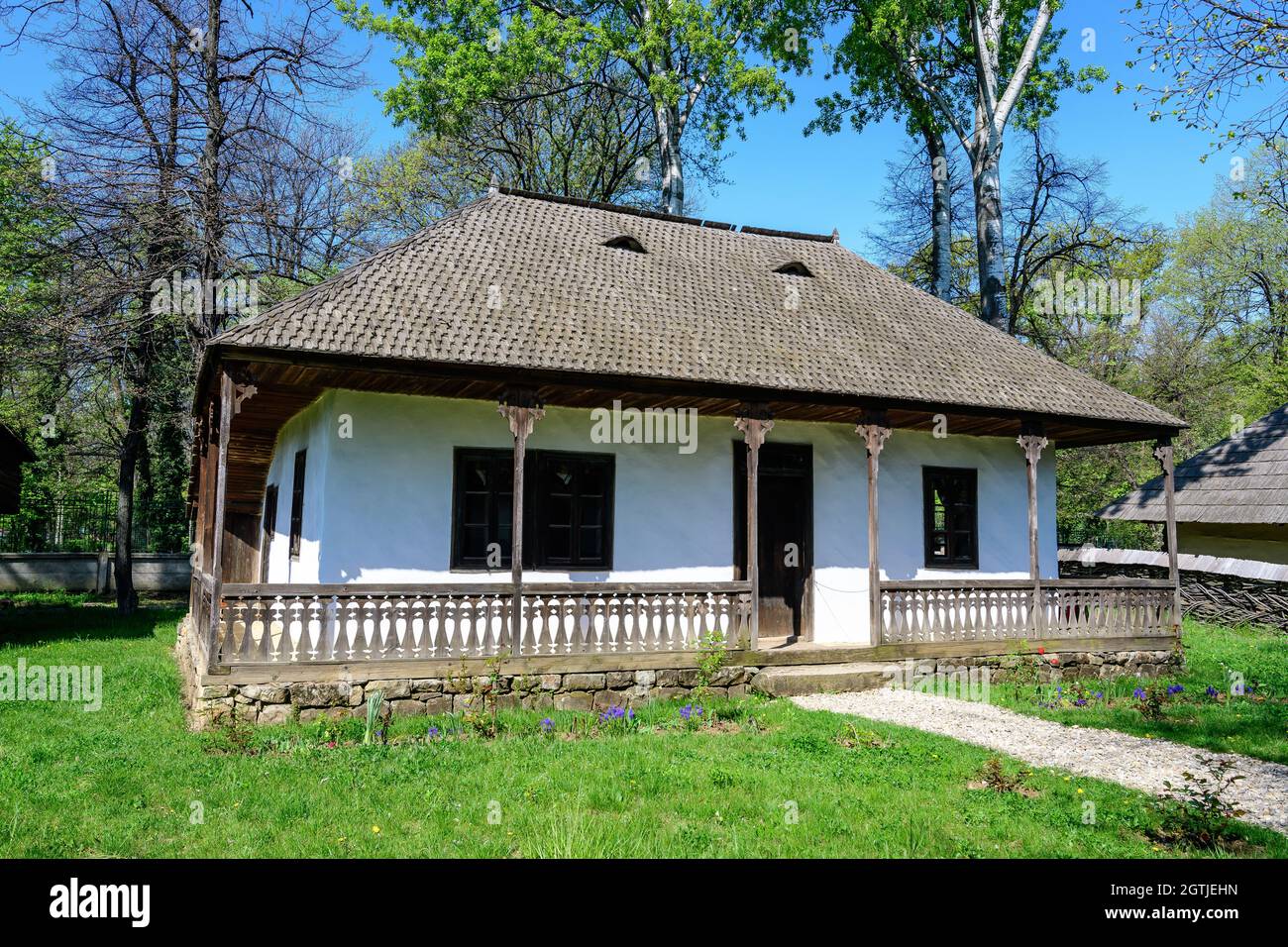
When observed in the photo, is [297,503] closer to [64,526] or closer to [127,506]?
[127,506]

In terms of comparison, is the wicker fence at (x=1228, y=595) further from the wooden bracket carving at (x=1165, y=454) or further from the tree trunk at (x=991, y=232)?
the tree trunk at (x=991, y=232)

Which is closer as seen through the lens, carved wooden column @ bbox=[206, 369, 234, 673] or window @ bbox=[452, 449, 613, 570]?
carved wooden column @ bbox=[206, 369, 234, 673]

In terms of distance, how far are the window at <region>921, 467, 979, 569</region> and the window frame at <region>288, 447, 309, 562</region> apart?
9.82 metres

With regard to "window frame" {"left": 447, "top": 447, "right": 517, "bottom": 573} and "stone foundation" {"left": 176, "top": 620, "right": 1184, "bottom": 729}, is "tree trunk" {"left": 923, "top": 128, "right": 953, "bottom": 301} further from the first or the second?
"window frame" {"left": 447, "top": 447, "right": 517, "bottom": 573}

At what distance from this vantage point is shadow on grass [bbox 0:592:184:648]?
16.5 meters

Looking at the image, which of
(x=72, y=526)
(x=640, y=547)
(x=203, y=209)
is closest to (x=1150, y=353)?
(x=640, y=547)

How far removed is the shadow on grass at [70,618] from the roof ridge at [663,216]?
11272 mm

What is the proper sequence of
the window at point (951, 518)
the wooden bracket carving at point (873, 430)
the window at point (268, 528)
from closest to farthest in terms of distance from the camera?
the wooden bracket carving at point (873, 430) → the window at point (951, 518) → the window at point (268, 528)

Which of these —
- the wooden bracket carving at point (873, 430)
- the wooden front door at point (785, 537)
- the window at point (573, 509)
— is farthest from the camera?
the wooden front door at point (785, 537)

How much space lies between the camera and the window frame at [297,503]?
1270 centimetres

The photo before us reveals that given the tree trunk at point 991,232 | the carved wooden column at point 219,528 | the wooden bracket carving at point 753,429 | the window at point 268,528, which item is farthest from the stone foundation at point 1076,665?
the window at point 268,528

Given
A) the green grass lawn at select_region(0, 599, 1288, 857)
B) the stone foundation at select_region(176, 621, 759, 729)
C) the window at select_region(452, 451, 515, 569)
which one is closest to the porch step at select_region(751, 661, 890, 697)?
the stone foundation at select_region(176, 621, 759, 729)

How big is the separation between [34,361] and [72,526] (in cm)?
1134

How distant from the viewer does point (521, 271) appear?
12555mm
